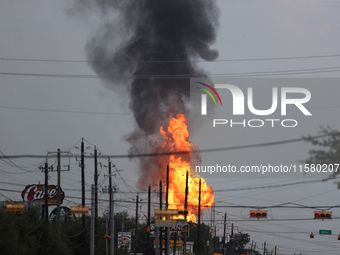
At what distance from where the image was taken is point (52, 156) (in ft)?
162

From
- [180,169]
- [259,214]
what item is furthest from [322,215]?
[180,169]

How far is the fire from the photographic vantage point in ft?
256

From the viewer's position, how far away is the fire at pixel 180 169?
7794 cm

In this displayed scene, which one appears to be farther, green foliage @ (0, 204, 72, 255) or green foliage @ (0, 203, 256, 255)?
green foliage @ (0, 204, 72, 255)

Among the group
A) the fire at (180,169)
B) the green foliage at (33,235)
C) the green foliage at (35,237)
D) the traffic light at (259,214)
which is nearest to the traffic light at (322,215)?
the traffic light at (259,214)

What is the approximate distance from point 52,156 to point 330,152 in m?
40.3

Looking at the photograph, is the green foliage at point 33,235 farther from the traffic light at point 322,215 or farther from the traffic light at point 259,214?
the traffic light at point 322,215

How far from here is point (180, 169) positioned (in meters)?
77.9

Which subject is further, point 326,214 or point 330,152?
point 326,214

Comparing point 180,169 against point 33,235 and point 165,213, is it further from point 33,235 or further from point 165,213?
point 165,213

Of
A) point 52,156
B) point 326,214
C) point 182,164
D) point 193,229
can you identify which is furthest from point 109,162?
point 193,229

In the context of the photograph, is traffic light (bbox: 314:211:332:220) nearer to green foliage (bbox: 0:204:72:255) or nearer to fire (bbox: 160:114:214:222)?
green foliage (bbox: 0:204:72:255)

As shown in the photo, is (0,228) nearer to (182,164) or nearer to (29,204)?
(29,204)

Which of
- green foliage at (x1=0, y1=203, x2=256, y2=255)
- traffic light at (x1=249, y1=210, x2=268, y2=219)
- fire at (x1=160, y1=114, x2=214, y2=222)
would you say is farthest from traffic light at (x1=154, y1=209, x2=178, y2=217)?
fire at (x1=160, y1=114, x2=214, y2=222)
